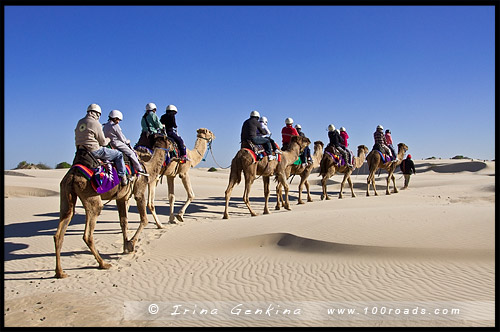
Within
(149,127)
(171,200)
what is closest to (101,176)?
(149,127)

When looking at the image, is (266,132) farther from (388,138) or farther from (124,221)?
(388,138)

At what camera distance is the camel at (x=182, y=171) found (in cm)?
1169

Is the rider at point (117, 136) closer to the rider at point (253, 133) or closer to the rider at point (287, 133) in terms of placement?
the rider at point (253, 133)

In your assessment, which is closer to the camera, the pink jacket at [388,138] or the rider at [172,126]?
the rider at [172,126]

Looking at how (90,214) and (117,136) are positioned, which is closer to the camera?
(90,214)

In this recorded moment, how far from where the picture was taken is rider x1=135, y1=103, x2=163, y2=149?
11.5 metres

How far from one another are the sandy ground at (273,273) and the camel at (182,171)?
2.23ft

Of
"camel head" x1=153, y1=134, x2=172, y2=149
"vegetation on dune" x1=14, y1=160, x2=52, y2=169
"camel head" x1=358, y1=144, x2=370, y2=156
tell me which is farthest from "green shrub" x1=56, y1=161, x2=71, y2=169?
"camel head" x1=153, y1=134, x2=172, y2=149

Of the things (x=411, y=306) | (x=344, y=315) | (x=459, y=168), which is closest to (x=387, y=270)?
(x=411, y=306)

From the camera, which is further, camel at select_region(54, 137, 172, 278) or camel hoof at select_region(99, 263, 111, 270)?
camel hoof at select_region(99, 263, 111, 270)

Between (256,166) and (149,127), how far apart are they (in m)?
3.89

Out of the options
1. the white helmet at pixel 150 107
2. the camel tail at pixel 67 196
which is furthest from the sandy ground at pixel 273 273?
the white helmet at pixel 150 107

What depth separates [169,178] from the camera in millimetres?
13039

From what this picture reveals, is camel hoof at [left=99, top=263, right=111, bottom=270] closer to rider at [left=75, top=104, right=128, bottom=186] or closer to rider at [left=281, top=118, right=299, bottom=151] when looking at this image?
rider at [left=75, top=104, right=128, bottom=186]
